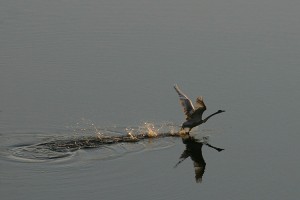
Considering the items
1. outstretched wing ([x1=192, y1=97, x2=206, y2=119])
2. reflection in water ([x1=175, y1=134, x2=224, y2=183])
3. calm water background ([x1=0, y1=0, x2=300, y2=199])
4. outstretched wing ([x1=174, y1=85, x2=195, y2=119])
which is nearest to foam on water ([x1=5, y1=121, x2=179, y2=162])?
calm water background ([x1=0, y1=0, x2=300, y2=199])

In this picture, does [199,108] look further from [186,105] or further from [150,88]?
[150,88]

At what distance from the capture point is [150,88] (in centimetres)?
2247

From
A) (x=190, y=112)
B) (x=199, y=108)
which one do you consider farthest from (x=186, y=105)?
(x=199, y=108)

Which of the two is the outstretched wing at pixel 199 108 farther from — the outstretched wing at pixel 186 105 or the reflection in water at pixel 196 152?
the reflection in water at pixel 196 152

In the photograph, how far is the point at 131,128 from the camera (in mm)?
20219

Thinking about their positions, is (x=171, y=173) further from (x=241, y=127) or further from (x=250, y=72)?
(x=250, y=72)

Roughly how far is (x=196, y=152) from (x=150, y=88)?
3431 millimetres

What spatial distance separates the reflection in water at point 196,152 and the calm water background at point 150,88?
0.53ft

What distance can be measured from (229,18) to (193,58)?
13.7ft

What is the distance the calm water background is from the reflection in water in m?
0.16

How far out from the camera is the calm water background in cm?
1755

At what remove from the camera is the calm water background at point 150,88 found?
17547mm

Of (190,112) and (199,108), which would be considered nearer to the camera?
(199,108)

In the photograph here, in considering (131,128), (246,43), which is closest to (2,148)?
(131,128)
